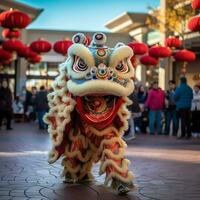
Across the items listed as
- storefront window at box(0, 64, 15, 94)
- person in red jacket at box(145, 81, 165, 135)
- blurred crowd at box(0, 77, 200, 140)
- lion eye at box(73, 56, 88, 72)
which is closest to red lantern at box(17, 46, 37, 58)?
blurred crowd at box(0, 77, 200, 140)

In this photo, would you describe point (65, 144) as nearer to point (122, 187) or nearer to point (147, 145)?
point (122, 187)

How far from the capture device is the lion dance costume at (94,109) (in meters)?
6.48

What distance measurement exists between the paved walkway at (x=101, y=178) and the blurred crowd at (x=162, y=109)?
3.61 metres

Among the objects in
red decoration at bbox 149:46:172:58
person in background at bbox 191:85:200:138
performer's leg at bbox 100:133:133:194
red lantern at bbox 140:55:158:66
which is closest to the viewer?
performer's leg at bbox 100:133:133:194

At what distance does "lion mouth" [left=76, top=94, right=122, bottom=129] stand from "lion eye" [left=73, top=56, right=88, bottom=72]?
1.16ft

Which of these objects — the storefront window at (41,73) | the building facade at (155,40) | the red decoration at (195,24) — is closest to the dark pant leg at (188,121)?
the red decoration at (195,24)

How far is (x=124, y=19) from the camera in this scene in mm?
33562

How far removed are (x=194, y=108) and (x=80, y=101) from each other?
1017 centimetres

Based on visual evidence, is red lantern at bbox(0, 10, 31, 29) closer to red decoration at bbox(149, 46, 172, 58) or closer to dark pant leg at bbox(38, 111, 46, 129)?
dark pant leg at bbox(38, 111, 46, 129)

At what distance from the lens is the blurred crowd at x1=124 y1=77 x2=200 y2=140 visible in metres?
15.8

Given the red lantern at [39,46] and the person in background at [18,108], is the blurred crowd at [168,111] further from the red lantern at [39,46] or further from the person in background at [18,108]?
the person in background at [18,108]

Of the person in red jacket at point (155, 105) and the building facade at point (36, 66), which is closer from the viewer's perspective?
the person in red jacket at point (155, 105)

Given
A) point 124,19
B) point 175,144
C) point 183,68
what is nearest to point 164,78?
point 183,68

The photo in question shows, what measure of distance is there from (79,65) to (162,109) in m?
11.8
